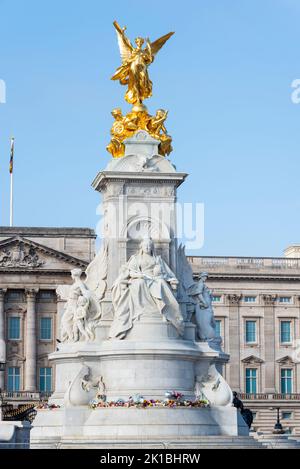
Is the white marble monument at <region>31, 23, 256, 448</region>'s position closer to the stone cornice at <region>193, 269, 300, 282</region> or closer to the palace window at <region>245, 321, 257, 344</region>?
the stone cornice at <region>193, 269, 300, 282</region>

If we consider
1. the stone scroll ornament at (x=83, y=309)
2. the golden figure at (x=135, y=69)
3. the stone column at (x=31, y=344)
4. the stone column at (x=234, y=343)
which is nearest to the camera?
the stone scroll ornament at (x=83, y=309)

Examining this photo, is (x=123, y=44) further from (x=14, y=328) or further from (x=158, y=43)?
(x=14, y=328)

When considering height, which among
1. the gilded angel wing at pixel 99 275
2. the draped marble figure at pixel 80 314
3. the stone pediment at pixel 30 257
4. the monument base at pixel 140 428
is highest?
the stone pediment at pixel 30 257

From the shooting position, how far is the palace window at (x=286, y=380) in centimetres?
10819

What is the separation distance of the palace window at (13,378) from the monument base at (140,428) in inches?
2137

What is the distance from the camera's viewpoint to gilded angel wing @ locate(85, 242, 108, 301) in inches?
2024

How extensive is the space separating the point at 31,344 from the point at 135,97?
53022 millimetres

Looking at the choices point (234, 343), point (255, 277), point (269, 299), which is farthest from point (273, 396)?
point (255, 277)

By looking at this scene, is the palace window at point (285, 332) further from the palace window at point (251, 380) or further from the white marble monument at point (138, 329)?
the white marble monument at point (138, 329)

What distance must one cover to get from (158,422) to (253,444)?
128 inches

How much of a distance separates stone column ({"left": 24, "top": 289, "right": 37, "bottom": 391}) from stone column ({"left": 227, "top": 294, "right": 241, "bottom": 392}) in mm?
15079

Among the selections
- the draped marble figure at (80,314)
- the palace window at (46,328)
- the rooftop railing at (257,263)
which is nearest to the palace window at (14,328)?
the palace window at (46,328)
